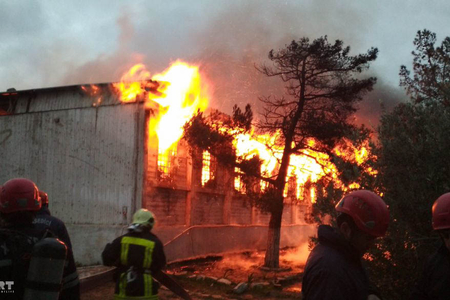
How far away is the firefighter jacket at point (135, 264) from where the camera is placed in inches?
188

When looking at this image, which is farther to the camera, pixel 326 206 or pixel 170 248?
pixel 170 248

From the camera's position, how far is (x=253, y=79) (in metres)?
18.8

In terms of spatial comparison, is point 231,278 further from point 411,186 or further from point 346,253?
point 346,253

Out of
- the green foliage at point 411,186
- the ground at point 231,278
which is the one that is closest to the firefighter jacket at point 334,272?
the green foliage at point 411,186

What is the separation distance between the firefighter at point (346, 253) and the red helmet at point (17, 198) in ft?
6.88

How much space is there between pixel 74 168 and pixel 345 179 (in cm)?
937

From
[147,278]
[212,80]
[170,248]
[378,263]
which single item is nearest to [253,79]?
[212,80]

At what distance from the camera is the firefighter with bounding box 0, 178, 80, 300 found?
2.82 metres

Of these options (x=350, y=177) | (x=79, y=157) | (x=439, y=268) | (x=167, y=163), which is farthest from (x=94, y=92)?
(x=439, y=268)

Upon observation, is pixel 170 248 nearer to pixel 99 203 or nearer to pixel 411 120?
pixel 99 203

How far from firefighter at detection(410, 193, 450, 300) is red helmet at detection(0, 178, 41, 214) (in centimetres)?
289

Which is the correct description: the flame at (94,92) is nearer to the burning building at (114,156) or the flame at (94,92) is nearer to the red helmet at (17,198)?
the burning building at (114,156)

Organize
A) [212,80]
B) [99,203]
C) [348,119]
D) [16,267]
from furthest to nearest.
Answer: [212,80]
[348,119]
[99,203]
[16,267]

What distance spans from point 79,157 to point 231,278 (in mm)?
5984
